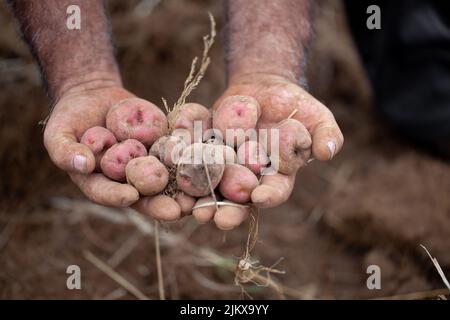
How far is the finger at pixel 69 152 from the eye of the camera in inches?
49.9

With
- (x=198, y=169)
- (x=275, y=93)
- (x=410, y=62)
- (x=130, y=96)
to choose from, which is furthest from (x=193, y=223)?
(x=410, y=62)

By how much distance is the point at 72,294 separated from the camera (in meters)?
1.97

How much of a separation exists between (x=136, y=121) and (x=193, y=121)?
0.53ft

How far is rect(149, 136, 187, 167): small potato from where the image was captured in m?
1.30

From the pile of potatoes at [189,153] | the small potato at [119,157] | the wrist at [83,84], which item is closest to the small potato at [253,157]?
the pile of potatoes at [189,153]

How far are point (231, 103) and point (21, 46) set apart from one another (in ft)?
5.28

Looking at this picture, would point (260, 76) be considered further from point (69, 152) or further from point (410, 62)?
point (410, 62)

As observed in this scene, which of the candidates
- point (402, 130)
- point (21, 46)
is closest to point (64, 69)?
point (21, 46)

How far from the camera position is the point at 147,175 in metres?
1.24

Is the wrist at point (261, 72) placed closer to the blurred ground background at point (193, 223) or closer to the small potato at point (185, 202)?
the small potato at point (185, 202)

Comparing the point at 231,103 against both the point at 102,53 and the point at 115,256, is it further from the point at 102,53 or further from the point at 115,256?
the point at 115,256

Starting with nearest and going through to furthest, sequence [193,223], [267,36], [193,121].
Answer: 1. [193,121]
2. [267,36]
3. [193,223]

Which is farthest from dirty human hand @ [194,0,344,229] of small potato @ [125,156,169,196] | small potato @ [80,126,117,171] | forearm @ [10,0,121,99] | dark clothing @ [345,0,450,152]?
dark clothing @ [345,0,450,152]

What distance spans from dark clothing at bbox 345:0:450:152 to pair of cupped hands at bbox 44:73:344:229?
3.84 ft
